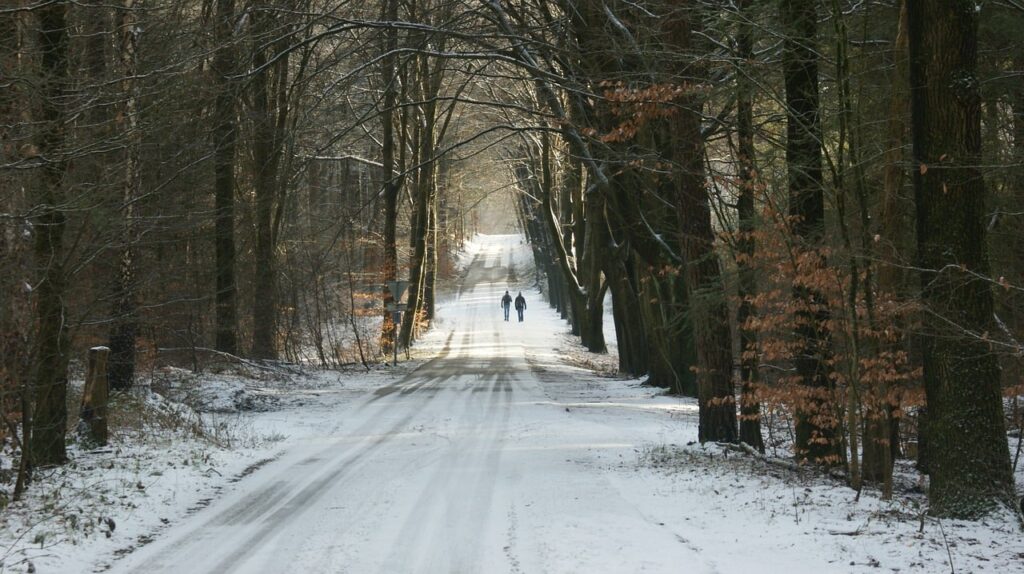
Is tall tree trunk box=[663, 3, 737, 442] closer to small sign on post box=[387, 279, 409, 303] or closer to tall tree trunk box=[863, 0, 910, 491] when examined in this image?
tall tree trunk box=[863, 0, 910, 491]

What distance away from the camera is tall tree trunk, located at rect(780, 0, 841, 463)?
9.83 meters

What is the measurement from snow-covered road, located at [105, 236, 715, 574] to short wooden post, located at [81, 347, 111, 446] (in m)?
2.18

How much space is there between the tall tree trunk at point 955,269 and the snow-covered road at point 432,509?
8.08 ft

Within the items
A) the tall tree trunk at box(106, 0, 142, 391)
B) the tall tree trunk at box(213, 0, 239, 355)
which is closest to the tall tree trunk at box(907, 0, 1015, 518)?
the tall tree trunk at box(106, 0, 142, 391)

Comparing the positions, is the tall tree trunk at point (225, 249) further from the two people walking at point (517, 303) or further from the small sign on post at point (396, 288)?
the two people walking at point (517, 303)

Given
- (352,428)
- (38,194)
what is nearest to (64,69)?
(38,194)

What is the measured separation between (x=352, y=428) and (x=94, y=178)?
5353mm

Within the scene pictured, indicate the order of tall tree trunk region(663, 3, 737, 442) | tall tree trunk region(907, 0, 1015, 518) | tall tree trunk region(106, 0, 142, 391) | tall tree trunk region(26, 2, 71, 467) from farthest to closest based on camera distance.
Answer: tall tree trunk region(106, 0, 142, 391) → tall tree trunk region(663, 3, 737, 442) → tall tree trunk region(26, 2, 71, 467) → tall tree trunk region(907, 0, 1015, 518)

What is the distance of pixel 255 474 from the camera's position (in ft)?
33.4

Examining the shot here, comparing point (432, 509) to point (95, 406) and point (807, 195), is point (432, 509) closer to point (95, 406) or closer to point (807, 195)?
point (95, 406)

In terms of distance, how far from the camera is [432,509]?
8156 mm

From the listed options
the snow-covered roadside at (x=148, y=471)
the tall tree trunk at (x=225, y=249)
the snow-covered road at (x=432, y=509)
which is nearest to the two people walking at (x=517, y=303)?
the tall tree trunk at (x=225, y=249)

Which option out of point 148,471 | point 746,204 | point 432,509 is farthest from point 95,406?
point 746,204

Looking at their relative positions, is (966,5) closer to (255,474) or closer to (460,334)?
(255,474)
